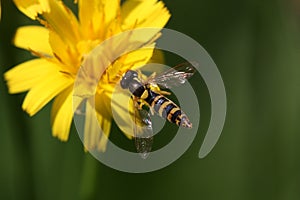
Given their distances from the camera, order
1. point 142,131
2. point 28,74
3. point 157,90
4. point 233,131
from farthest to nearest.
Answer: point 233,131 < point 157,90 < point 28,74 < point 142,131

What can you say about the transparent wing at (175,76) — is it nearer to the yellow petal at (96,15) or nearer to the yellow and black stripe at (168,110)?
the yellow and black stripe at (168,110)

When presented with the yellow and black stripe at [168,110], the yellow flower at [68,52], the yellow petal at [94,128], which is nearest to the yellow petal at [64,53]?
the yellow flower at [68,52]

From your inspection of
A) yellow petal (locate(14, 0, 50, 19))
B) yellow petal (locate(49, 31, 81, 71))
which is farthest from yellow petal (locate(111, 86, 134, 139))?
yellow petal (locate(14, 0, 50, 19))

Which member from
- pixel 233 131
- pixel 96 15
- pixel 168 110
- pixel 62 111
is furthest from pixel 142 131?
pixel 233 131

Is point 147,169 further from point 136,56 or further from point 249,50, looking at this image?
point 249,50

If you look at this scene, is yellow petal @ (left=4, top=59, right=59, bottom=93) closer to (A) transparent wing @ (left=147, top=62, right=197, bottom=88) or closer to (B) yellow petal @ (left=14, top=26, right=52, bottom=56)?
(B) yellow petal @ (left=14, top=26, right=52, bottom=56)

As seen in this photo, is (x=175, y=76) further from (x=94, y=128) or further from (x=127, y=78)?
(x=94, y=128)

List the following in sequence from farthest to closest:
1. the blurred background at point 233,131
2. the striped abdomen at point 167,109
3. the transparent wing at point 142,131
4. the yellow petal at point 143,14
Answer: the blurred background at point 233,131 < the yellow petal at point 143,14 < the striped abdomen at point 167,109 < the transparent wing at point 142,131
